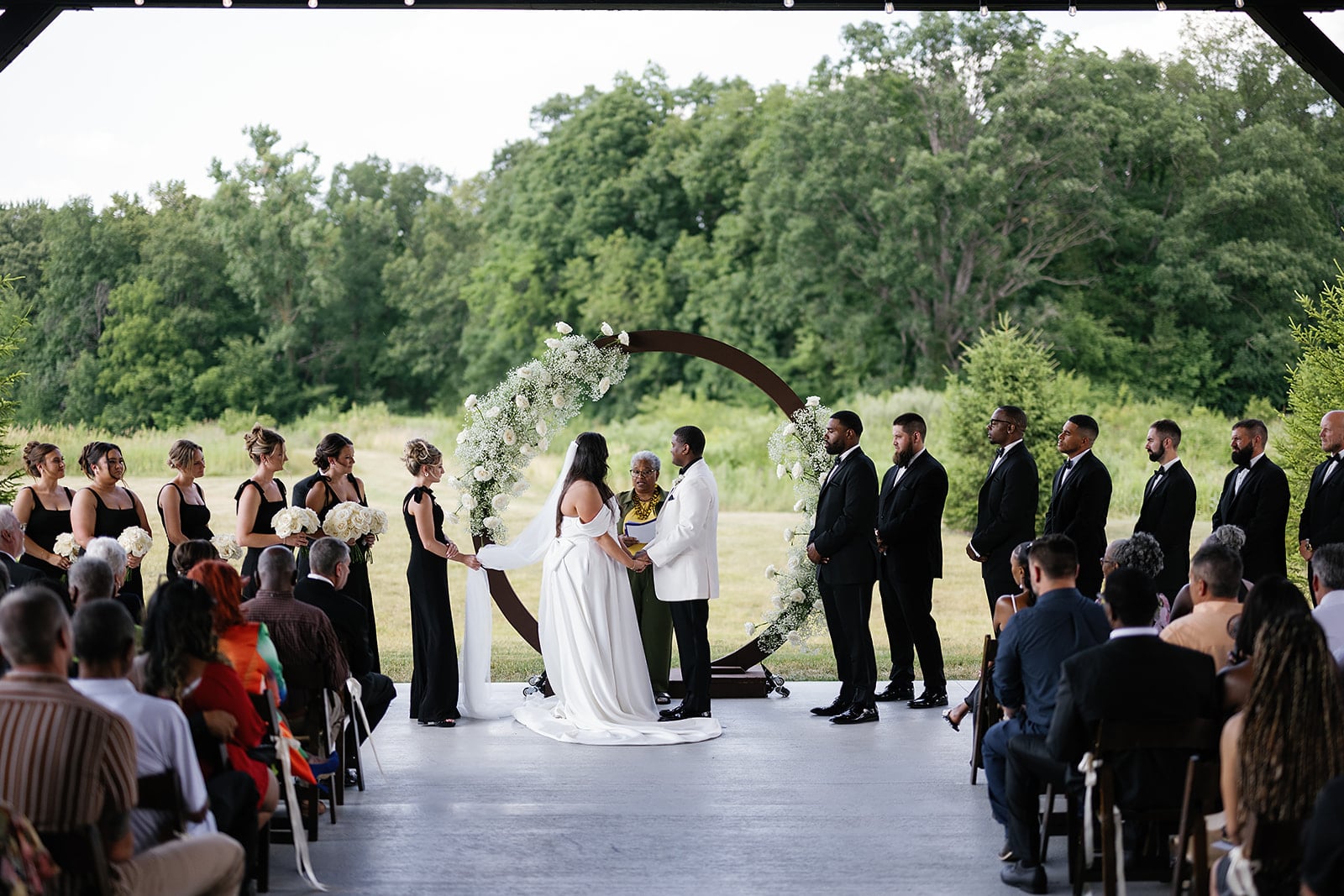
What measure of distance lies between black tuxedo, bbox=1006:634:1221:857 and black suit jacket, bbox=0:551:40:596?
4.62 metres

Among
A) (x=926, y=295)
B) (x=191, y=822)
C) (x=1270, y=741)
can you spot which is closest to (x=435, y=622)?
(x=191, y=822)

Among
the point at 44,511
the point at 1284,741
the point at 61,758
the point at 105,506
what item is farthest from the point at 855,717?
the point at 61,758

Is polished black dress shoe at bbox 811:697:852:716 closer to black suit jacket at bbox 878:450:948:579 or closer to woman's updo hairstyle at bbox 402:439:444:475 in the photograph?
black suit jacket at bbox 878:450:948:579

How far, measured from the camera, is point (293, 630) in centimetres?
570

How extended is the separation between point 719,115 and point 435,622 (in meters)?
20.0

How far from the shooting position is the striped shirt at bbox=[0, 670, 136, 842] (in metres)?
3.43

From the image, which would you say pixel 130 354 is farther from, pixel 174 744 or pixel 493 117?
pixel 174 744

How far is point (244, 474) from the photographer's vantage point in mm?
22719

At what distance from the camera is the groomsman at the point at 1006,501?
830 centimetres

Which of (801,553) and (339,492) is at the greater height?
(339,492)

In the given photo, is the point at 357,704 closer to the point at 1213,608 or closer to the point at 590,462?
the point at 590,462

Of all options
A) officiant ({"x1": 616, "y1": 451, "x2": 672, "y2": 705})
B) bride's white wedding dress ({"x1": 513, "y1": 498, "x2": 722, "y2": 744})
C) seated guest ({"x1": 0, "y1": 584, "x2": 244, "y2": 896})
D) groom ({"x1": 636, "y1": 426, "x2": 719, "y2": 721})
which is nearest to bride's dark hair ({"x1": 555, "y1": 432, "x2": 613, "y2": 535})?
bride's white wedding dress ({"x1": 513, "y1": 498, "x2": 722, "y2": 744})

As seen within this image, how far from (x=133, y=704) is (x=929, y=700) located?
5857mm

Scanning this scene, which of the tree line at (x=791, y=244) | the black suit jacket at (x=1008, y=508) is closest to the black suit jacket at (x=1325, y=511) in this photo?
the black suit jacket at (x=1008, y=508)
